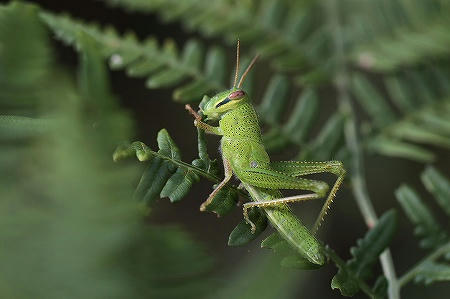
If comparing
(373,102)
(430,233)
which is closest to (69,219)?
(430,233)

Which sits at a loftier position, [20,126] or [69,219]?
[69,219]

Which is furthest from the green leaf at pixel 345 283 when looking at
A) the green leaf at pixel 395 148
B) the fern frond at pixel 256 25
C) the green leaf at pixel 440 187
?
the fern frond at pixel 256 25

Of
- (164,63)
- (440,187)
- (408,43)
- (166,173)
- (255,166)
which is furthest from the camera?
(408,43)

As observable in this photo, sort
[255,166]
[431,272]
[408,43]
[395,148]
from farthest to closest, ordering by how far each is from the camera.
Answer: [408,43], [395,148], [255,166], [431,272]

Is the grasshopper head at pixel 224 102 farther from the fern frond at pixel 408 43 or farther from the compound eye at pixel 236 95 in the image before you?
the fern frond at pixel 408 43

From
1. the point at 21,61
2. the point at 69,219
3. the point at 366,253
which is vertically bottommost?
the point at 366,253

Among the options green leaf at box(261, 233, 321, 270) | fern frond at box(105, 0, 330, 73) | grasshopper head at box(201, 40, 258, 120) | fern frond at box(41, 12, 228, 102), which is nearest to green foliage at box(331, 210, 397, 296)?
green leaf at box(261, 233, 321, 270)

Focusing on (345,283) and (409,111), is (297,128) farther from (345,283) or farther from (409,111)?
(345,283)
